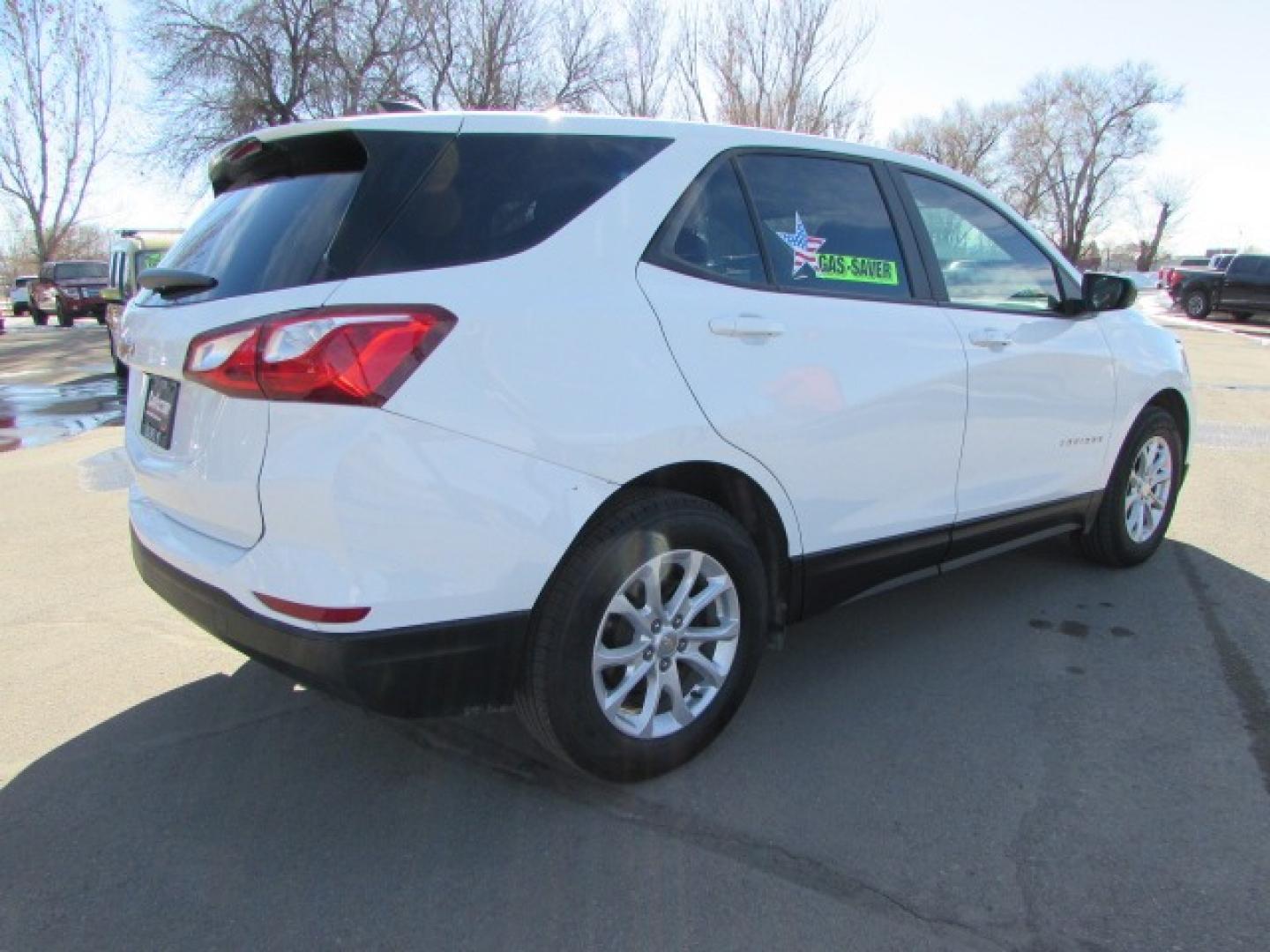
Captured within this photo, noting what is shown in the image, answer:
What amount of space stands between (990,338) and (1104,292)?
968mm

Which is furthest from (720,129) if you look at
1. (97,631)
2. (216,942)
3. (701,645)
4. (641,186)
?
(97,631)

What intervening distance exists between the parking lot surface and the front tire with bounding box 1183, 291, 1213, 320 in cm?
2811

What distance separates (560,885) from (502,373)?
1.29 m

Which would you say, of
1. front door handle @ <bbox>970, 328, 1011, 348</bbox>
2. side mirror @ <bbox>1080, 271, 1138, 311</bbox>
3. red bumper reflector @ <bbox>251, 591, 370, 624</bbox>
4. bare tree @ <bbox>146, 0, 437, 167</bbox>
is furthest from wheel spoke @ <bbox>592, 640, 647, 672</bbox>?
bare tree @ <bbox>146, 0, 437, 167</bbox>

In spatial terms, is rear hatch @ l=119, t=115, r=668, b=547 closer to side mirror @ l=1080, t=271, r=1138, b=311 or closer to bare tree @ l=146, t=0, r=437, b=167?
side mirror @ l=1080, t=271, r=1138, b=311

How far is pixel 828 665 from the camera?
11.6 feet

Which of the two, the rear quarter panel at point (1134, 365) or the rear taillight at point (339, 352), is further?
the rear quarter panel at point (1134, 365)

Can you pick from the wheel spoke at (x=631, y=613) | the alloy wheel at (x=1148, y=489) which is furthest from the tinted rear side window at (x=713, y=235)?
the alloy wheel at (x=1148, y=489)

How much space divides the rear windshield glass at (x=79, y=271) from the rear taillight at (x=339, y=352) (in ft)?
113

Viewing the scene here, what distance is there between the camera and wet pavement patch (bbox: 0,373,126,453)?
28.9 feet

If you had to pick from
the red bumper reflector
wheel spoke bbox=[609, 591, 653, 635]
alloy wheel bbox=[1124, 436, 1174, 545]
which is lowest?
wheel spoke bbox=[609, 591, 653, 635]

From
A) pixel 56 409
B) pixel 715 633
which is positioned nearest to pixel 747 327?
pixel 715 633

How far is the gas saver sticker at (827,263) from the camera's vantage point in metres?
2.96

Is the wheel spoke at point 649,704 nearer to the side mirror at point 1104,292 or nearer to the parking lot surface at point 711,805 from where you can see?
the parking lot surface at point 711,805
